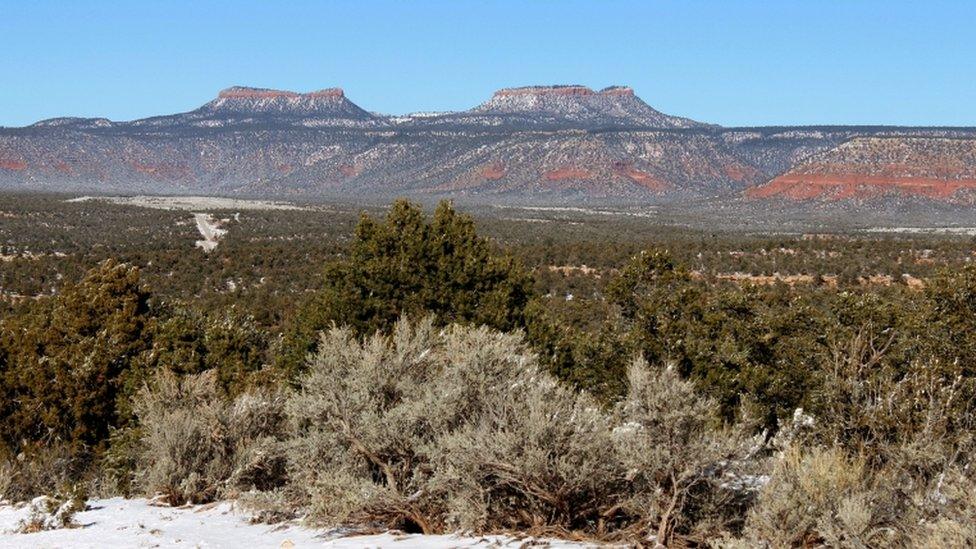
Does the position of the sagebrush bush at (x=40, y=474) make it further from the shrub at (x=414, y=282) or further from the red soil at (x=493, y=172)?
the red soil at (x=493, y=172)

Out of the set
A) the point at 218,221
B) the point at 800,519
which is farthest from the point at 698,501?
the point at 218,221

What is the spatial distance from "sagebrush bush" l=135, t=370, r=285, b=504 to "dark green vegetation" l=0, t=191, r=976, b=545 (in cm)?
4

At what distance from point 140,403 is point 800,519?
30.6 ft

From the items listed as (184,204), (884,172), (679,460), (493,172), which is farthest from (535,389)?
(493,172)

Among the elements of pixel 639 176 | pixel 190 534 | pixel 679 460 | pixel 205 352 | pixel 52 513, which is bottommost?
pixel 639 176

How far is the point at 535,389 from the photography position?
29.9 ft

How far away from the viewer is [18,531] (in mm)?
11102

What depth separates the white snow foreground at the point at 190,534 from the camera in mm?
9039

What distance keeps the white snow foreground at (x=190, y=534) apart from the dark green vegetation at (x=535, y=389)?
0.34m

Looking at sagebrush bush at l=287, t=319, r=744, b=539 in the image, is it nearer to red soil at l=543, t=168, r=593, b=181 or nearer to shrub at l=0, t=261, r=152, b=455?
shrub at l=0, t=261, r=152, b=455

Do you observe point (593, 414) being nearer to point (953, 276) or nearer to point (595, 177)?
point (953, 276)

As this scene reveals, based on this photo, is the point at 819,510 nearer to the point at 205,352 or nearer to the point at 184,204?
the point at 205,352

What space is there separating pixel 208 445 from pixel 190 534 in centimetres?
228

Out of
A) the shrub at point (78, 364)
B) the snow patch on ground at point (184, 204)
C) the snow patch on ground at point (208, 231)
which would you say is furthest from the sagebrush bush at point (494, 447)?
the snow patch on ground at point (184, 204)
